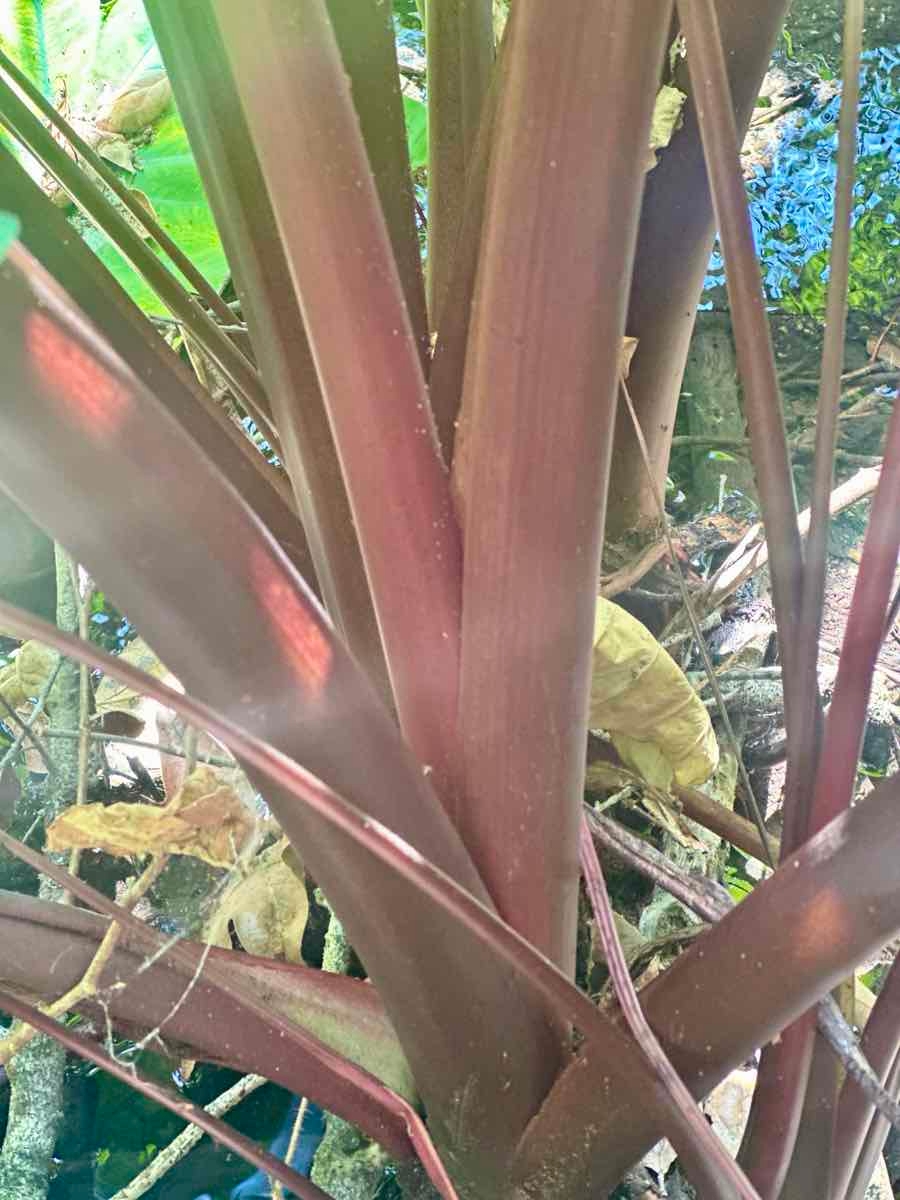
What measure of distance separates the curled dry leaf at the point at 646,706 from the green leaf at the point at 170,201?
1.77 feet

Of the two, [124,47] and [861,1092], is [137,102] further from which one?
[861,1092]

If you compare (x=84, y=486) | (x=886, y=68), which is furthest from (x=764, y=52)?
(x=886, y=68)

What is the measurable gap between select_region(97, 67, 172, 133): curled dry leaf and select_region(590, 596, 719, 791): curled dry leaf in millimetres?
600

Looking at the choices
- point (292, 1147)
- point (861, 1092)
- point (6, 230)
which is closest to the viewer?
point (6, 230)

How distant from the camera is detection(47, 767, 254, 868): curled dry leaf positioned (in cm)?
39

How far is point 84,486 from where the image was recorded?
0.25 meters

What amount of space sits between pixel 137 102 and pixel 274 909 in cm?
67

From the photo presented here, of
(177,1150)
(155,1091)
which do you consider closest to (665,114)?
(155,1091)

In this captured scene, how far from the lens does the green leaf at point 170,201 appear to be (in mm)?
895

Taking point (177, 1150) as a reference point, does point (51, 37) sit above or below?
above

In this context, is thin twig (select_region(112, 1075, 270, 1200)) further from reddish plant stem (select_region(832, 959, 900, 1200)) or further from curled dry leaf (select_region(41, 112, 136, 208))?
curled dry leaf (select_region(41, 112, 136, 208))

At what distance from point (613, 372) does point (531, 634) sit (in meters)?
0.10

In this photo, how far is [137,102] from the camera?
2.82 feet

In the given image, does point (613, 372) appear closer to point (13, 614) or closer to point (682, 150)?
point (13, 614)
